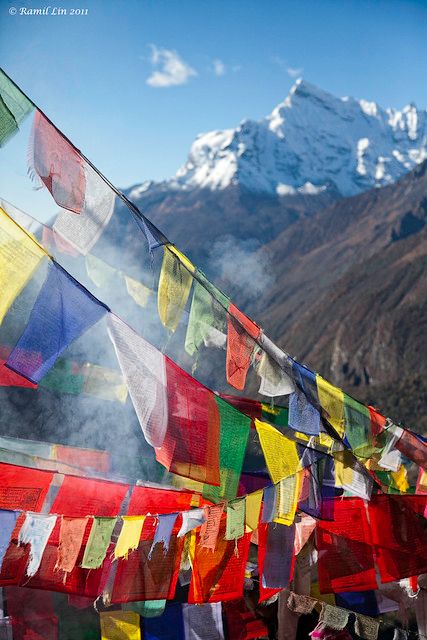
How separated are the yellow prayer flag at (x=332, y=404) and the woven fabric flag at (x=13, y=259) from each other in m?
4.22

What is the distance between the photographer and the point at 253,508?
6.60 meters

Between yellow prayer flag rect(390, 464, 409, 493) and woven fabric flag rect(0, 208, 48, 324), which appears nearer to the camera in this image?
woven fabric flag rect(0, 208, 48, 324)

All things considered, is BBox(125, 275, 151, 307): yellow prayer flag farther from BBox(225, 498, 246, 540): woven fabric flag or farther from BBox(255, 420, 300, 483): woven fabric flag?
BBox(225, 498, 246, 540): woven fabric flag

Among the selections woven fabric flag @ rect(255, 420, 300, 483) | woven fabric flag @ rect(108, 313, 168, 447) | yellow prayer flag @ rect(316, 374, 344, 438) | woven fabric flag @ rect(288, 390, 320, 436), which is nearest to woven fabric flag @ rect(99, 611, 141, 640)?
woven fabric flag @ rect(255, 420, 300, 483)

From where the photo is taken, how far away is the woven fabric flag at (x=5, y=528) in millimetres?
5925

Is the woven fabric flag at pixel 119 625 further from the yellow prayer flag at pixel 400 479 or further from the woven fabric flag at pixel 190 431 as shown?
the yellow prayer flag at pixel 400 479

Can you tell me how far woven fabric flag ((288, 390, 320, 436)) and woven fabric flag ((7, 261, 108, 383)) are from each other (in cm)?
295

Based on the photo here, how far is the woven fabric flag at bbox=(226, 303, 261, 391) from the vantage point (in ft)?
24.0

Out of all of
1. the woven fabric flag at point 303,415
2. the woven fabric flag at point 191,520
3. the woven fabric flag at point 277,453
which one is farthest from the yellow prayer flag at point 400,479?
the woven fabric flag at point 191,520

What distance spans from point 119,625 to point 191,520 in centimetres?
156

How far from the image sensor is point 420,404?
49.5 m

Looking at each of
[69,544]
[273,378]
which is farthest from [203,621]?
[273,378]

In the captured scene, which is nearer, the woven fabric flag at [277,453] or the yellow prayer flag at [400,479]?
the woven fabric flag at [277,453]

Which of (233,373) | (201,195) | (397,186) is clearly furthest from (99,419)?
(201,195)
